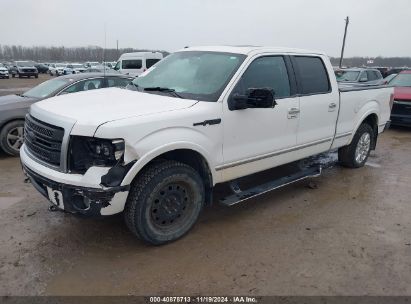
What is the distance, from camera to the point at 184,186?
12.6 feet

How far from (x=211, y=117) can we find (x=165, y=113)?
1.70ft

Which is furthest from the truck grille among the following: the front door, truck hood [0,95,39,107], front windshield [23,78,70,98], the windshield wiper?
front windshield [23,78,70,98]

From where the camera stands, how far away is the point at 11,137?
6.91 meters

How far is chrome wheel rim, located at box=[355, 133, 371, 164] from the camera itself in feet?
21.4

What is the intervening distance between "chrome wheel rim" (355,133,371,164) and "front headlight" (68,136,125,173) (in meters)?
4.72

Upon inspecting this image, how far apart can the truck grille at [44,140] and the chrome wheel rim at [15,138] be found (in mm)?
3384

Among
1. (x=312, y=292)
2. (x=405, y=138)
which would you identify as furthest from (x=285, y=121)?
(x=405, y=138)

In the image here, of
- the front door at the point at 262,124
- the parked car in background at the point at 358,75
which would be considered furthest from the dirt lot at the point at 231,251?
the parked car in background at the point at 358,75

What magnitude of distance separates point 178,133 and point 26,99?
16.2 feet

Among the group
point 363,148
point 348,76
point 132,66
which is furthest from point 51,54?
point 363,148

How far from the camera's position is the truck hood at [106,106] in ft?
10.8

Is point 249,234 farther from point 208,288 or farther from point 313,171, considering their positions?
point 313,171

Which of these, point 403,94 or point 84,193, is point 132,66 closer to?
point 403,94

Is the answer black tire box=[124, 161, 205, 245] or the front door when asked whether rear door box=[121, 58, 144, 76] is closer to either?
the front door
